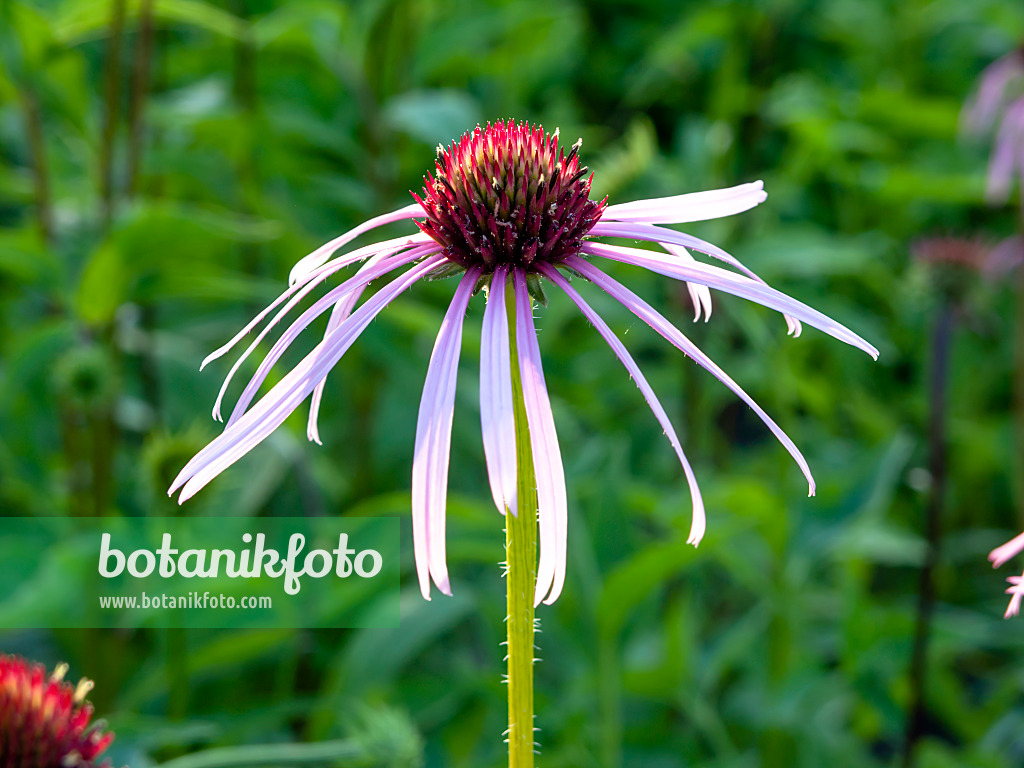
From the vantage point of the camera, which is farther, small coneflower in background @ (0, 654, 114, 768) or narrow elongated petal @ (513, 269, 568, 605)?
small coneflower in background @ (0, 654, 114, 768)

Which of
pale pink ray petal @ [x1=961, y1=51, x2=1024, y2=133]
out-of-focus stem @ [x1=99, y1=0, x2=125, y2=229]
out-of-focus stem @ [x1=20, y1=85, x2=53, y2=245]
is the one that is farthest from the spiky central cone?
pale pink ray petal @ [x1=961, y1=51, x2=1024, y2=133]

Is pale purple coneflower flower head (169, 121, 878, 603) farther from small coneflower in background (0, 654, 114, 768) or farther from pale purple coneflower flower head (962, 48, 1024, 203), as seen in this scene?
pale purple coneflower flower head (962, 48, 1024, 203)

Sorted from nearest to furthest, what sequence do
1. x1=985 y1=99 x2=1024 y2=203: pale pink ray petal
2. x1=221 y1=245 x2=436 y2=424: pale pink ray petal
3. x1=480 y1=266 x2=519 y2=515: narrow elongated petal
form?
x1=480 y1=266 x2=519 y2=515: narrow elongated petal
x1=221 y1=245 x2=436 y2=424: pale pink ray petal
x1=985 y1=99 x2=1024 y2=203: pale pink ray petal

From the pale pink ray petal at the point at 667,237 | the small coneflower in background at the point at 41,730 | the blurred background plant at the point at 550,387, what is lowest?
the small coneflower in background at the point at 41,730

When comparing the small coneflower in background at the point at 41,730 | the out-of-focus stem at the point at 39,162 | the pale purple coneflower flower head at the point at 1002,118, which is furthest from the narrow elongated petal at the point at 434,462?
the pale purple coneflower flower head at the point at 1002,118

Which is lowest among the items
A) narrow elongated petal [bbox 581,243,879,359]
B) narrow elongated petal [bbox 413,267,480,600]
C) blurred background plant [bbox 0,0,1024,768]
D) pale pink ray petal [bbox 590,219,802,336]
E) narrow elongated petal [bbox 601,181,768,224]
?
narrow elongated petal [bbox 413,267,480,600]

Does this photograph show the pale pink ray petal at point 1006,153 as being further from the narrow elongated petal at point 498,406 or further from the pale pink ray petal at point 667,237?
the narrow elongated petal at point 498,406
